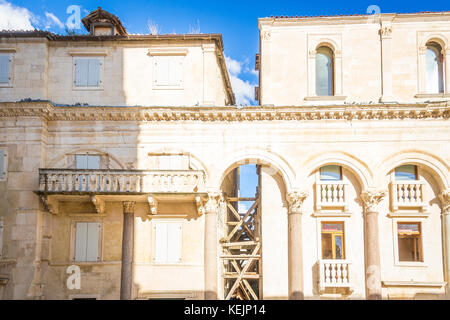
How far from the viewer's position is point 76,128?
2466cm

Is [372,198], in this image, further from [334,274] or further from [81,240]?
[81,240]

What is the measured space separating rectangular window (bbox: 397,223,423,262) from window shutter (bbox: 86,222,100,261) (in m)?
13.9

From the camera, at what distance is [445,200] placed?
23531 mm

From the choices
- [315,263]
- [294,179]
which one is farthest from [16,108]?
[315,263]

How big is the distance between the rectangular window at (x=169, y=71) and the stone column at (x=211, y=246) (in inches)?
230

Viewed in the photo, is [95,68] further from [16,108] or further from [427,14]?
[427,14]

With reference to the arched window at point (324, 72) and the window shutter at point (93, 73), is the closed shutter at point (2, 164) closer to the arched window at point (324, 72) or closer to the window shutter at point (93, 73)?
the window shutter at point (93, 73)

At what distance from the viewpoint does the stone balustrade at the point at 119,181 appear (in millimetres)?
23016

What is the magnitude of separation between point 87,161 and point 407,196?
14882 mm

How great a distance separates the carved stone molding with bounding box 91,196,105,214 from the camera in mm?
23192

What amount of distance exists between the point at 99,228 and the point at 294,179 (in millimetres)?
9287

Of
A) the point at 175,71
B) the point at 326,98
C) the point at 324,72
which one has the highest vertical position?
the point at 324,72

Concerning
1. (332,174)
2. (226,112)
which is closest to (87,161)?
(226,112)

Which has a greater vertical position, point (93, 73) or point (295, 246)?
point (93, 73)
